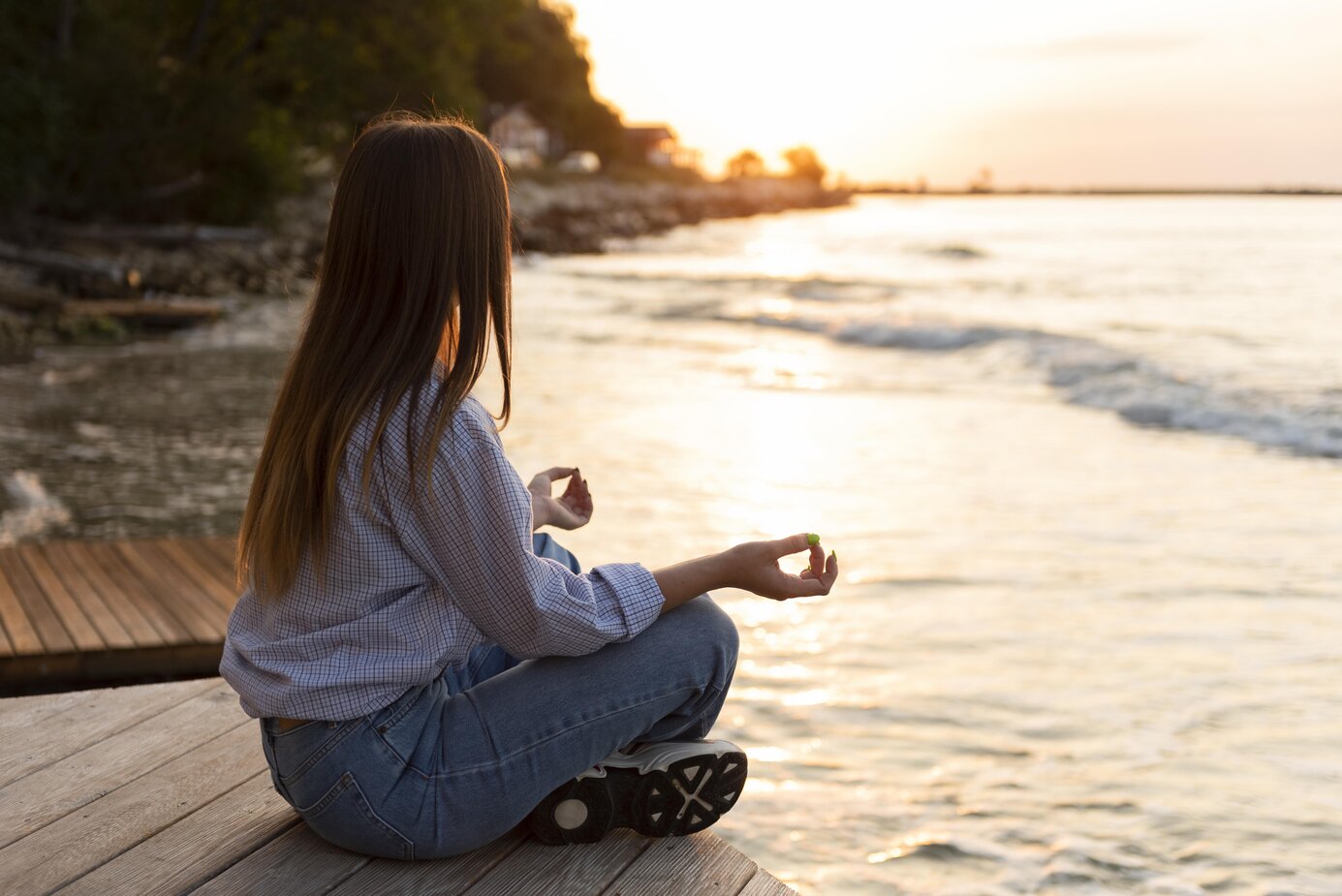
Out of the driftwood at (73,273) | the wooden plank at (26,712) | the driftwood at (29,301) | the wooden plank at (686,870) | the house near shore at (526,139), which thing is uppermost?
the house near shore at (526,139)

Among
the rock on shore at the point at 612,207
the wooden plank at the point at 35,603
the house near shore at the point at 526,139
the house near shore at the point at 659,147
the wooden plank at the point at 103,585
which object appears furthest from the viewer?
the house near shore at the point at 659,147

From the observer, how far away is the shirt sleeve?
1.85 metres

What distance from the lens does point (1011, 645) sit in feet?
14.8

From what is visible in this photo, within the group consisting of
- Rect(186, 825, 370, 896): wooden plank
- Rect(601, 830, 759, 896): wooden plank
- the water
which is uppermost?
Rect(186, 825, 370, 896): wooden plank

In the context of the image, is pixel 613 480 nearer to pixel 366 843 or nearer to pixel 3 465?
pixel 3 465

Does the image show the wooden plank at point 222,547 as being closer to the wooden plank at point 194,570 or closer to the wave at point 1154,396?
the wooden plank at point 194,570

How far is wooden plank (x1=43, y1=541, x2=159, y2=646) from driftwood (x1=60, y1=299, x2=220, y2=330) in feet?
32.0

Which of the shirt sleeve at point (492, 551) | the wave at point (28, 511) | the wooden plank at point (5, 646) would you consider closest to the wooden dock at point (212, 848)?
the shirt sleeve at point (492, 551)

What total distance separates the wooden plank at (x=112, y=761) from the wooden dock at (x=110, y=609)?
1.03m

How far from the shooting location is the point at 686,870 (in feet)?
7.13

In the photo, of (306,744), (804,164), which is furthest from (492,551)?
(804,164)

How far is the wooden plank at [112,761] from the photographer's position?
2.38 metres

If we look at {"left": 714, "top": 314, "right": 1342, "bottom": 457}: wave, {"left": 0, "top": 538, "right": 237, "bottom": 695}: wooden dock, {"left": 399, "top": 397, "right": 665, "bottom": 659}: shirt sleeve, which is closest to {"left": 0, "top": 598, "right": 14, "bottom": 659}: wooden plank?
{"left": 0, "top": 538, "right": 237, "bottom": 695}: wooden dock

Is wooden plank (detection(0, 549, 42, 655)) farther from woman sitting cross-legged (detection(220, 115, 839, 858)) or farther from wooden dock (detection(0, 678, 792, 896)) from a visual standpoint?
woman sitting cross-legged (detection(220, 115, 839, 858))
